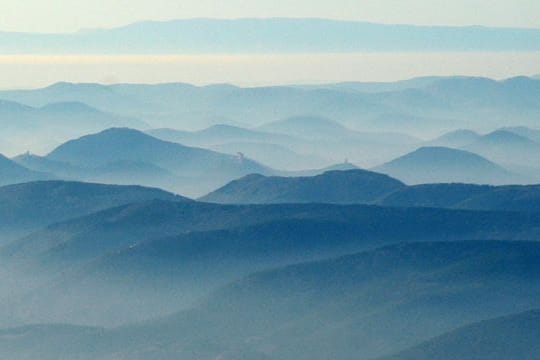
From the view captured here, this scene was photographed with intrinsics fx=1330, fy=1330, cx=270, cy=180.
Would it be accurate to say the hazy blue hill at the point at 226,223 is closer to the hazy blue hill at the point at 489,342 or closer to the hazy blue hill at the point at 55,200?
the hazy blue hill at the point at 55,200

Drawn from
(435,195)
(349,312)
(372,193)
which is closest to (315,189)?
(372,193)

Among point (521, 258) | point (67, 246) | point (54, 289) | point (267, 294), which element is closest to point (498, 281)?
point (521, 258)

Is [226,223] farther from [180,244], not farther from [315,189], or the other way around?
[315,189]

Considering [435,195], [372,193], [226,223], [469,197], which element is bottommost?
[226,223]

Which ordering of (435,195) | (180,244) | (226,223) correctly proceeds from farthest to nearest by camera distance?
(435,195), (226,223), (180,244)

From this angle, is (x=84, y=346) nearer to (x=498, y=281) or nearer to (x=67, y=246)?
(x=498, y=281)

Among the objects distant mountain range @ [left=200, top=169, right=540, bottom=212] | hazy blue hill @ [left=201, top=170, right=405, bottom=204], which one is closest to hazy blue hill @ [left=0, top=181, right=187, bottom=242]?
hazy blue hill @ [left=201, top=170, right=405, bottom=204]

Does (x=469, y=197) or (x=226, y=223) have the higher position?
(x=469, y=197)
